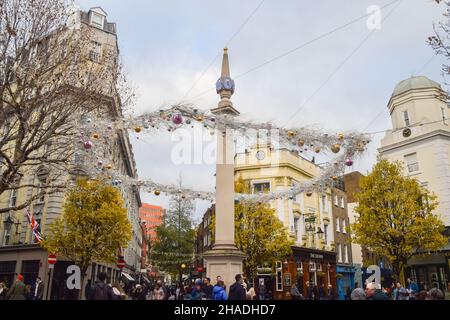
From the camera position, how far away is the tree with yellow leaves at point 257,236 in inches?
1089

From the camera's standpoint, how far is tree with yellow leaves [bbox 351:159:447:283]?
79.0 feet

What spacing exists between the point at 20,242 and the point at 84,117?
64.8 feet

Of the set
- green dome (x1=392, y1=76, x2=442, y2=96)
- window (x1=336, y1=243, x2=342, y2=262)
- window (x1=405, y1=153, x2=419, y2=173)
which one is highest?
green dome (x1=392, y1=76, x2=442, y2=96)

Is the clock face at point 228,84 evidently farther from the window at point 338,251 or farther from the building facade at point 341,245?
the window at point 338,251

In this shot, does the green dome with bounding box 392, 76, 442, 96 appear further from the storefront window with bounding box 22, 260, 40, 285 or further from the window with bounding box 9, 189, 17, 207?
the window with bounding box 9, 189, 17, 207

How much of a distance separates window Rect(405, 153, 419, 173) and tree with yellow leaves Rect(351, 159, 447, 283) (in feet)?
16.5

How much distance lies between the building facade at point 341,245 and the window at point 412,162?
417 inches

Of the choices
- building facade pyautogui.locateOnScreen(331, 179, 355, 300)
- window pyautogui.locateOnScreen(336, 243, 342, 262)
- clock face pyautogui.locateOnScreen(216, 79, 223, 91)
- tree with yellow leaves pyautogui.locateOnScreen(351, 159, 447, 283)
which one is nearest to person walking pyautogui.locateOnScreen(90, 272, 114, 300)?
clock face pyautogui.locateOnScreen(216, 79, 223, 91)

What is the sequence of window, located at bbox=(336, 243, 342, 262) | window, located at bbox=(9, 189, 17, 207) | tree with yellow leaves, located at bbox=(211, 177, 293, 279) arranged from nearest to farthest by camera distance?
tree with yellow leaves, located at bbox=(211, 177, 293, 279) → window, located at bbox=(9, 189, 17, 207) → window, located at bbox=(336, 243, 342, 262)

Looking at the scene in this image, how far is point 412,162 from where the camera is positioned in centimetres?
3081

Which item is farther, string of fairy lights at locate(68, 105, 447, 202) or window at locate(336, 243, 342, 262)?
window at locate(336, 243, 342, 262)

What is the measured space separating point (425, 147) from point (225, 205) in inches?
909

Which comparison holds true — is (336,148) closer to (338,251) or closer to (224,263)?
(224,263)

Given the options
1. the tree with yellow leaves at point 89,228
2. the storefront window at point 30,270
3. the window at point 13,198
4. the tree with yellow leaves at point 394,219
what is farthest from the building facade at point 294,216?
the window at point 13,198
